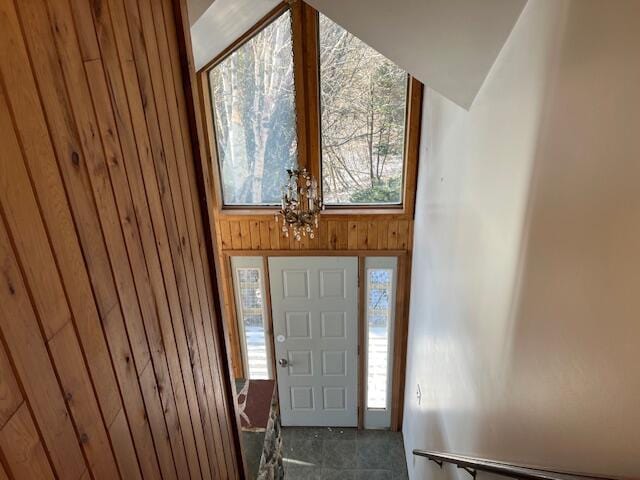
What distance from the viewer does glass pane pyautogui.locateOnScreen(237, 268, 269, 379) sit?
4.60m

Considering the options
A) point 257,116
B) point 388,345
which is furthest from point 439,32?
point 388,345

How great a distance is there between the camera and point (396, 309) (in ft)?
15.0

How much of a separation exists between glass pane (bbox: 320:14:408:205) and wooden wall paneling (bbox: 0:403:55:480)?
138 inches

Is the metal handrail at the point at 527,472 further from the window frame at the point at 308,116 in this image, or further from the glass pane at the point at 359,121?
the glass pane at the point at 359,121

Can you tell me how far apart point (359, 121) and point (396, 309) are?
1798 mm

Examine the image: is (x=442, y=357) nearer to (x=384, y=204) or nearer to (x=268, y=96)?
(x=384, y=204)

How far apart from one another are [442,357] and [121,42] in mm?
2514

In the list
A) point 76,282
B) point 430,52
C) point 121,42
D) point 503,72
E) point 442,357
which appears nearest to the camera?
point 76,282

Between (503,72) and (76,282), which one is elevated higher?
(503,72)

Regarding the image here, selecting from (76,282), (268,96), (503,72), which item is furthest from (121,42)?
(268,96)

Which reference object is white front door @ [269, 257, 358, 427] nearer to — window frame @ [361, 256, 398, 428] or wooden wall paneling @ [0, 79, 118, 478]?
window frame @ [361, 256, 398, 428]

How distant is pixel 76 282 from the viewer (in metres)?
0.88

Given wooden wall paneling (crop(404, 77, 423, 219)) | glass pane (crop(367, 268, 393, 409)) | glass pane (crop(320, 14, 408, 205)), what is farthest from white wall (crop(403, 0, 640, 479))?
glass pane (crop(367, 268, 393, 409))

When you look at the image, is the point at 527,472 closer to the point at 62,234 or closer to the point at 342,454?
the point at 62,234
